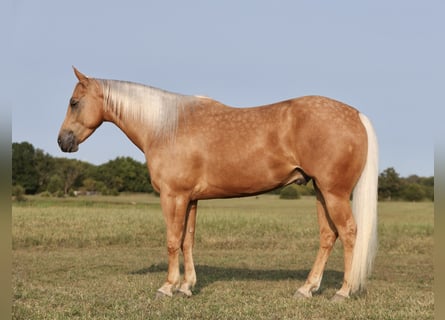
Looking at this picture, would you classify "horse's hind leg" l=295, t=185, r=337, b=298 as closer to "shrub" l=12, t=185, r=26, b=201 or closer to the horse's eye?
the horse's eye

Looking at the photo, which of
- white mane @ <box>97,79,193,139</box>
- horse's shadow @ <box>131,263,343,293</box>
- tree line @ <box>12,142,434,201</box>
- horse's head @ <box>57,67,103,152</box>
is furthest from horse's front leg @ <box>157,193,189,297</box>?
tree line @ <box>12,142,434,201</box>

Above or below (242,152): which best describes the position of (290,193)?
below

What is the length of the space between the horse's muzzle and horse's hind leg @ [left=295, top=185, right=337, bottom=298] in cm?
379

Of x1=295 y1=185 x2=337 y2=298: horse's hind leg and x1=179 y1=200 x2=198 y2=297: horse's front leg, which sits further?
x1=179 y1=200 x2=198 y2=297: horse's front leg

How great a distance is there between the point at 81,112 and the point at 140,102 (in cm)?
91

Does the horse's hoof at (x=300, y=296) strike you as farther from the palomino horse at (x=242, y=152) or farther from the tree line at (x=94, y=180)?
the tree line at (x=94, y=180)

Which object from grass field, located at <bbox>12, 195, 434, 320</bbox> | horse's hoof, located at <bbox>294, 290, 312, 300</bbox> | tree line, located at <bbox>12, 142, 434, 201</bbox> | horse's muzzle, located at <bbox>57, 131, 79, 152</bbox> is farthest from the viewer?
tree line, located at <bbox>12, 142, 434, 201</bbox>

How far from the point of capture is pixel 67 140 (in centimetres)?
724

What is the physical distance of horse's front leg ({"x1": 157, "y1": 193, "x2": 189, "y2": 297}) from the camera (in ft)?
22.1

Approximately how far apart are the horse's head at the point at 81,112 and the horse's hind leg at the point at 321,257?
11.8ft

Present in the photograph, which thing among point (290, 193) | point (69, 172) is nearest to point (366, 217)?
point (290, 193)

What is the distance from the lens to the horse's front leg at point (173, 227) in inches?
265

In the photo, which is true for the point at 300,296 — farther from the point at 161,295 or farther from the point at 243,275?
the point at 243,275

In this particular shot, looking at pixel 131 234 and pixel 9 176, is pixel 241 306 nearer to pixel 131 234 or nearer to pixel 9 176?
pixel 9 176
